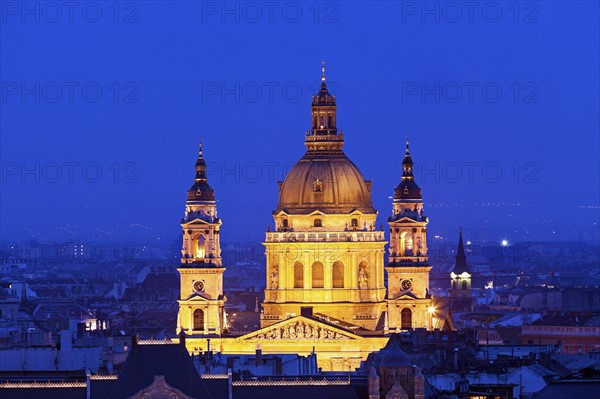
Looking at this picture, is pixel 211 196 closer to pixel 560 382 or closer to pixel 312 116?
pixel 312 116

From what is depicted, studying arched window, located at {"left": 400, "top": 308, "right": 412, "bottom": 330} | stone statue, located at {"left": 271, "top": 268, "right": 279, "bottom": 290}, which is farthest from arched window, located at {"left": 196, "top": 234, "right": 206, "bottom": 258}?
arched window, located at {"left": 400, "top": 308, "right": 412, "bottom": 330}

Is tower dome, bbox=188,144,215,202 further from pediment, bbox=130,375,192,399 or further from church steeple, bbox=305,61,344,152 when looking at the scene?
pediment, bbox=130,375,192,399

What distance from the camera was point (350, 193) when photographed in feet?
566

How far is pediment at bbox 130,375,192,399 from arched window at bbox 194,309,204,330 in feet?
230

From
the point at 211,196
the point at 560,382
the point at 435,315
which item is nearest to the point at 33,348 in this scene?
the point at 560,382

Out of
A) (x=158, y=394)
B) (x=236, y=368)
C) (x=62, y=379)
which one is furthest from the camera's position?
(x=236, y=368)

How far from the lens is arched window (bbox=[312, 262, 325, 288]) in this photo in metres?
173

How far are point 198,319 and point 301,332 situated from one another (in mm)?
6312

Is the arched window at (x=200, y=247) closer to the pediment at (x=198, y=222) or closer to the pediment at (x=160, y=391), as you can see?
the pediment at (x=198, y=222)

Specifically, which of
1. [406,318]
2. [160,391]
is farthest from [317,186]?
[160,391]

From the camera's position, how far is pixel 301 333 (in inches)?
6624

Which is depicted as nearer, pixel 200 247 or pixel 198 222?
pixel 198 222

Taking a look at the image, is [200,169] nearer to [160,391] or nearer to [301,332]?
[301,332]

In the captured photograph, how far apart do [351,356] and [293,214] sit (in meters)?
10.8
